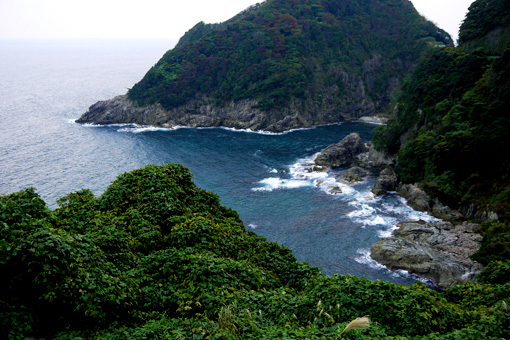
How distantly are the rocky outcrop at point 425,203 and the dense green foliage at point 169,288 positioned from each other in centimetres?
2963

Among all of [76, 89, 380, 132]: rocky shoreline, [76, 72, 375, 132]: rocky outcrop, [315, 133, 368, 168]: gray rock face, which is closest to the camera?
[315, 133, 368, 168]: gray rock face

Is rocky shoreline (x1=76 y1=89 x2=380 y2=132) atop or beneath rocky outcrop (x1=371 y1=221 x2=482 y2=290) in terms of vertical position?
atop

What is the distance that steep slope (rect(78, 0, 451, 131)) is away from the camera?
9269cm

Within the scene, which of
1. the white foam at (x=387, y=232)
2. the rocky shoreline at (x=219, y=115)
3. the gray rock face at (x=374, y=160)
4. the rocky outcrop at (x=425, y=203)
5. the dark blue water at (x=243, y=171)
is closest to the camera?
the white foam at (x=387, y=232)

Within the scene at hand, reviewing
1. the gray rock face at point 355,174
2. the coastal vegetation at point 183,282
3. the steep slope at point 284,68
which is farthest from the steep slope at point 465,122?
the steep slope at point 284,68

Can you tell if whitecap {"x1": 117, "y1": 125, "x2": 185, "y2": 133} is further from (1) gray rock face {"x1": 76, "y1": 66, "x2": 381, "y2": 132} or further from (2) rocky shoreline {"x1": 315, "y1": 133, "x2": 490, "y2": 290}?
(2) rocky shoreline {"x1": 315, "y1": 133, "x2": 490, "y2": 290}

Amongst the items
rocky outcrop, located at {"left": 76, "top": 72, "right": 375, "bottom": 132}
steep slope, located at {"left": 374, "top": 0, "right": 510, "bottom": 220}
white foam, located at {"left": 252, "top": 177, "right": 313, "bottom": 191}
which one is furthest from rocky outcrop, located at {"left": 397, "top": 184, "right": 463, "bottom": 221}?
rocky outcrop, located at {"left": 76, "top": 72, "right": 375, "bottom": 132}

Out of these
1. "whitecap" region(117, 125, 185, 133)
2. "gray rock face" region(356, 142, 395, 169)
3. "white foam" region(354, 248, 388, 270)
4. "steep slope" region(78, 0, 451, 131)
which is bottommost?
"white foam" region(354, 248, 388, 270)

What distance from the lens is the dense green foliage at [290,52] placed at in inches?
3730

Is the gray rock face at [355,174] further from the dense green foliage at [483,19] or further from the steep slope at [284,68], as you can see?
the steep slope at [284,68]

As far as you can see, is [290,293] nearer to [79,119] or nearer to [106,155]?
[106,155]

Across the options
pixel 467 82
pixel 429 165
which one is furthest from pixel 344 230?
pixel 467 82

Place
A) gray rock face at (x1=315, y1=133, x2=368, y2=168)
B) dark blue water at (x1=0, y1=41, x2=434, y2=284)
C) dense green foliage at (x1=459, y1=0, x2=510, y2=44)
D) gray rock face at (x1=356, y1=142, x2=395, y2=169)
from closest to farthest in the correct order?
dark blue water at (x1=0, y1=41, x2=434, y2=284) < dense green foliage at (x1=459, y1=0, x2=510, y2=44) < gray rock face at (x1=356, y1=142, x2=395, y2=169) < gray rock face at (x1=315, y1=133, x2=368, y2=168)

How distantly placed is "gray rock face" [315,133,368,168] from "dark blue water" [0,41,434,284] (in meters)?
3.48
